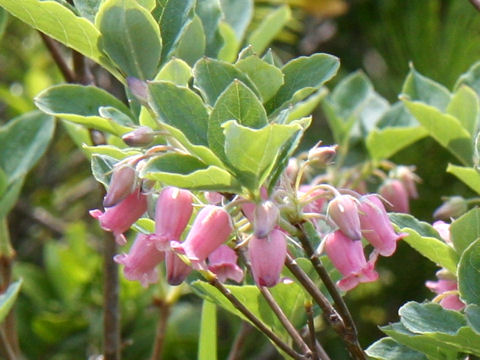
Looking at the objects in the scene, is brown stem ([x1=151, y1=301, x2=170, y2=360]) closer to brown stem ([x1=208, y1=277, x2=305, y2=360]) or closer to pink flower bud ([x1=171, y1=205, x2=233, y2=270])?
brown stem ([x1=208, y1=277, x2=305, y2=360])

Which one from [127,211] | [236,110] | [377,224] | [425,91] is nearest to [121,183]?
[127,211]

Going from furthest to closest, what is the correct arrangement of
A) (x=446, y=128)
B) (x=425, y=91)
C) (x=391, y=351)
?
(x=425, y=91), (x=446, y=128), (x=391, y=351)

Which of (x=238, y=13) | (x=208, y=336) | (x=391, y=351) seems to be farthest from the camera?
(x=238, y=13)

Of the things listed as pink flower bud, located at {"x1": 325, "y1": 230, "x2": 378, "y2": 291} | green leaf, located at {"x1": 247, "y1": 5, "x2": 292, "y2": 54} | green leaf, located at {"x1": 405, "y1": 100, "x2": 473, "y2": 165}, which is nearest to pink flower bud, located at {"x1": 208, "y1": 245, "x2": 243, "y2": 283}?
pink flower bud, located at {"x1": 325, "y1": 230, "x2": 378, "y2": 291}

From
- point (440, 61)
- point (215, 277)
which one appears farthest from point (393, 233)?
point (440, 61)

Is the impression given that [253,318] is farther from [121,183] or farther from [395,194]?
[395,194]

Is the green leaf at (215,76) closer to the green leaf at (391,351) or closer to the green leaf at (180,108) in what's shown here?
the green leaf at (180,108)
